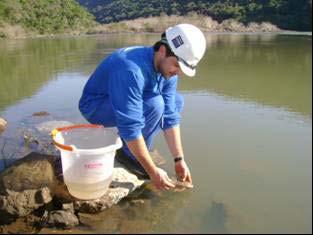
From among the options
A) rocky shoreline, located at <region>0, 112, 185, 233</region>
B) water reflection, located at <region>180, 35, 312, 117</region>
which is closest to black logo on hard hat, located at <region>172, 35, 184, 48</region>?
rocky shoreline, located at <region>0, 112, 185, 233</region>

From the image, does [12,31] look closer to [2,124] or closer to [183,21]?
[183,21]

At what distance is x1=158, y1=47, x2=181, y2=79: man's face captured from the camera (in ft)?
9.89

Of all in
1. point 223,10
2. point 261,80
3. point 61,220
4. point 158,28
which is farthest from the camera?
point 158,28

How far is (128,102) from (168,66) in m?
0.36

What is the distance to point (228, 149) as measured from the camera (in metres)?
4.17

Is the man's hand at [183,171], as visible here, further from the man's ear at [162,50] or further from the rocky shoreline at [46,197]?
the man's ear at [162,50]

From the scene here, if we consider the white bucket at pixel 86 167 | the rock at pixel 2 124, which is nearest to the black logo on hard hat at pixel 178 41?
the white bucket at pixel 86 167

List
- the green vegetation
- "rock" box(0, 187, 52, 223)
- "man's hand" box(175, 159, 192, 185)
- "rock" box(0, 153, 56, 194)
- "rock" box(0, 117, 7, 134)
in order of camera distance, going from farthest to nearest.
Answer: the green vegetation, "rock" box(0, 117, 7, 134), "man's hand" box(175, 159, 192, 185), "rock" box(0, 153, 56, 194), "rock" box(0, 187, 52, 223)

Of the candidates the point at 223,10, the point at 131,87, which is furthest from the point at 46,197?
the point at 223,10

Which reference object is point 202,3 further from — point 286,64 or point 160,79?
point 160,79

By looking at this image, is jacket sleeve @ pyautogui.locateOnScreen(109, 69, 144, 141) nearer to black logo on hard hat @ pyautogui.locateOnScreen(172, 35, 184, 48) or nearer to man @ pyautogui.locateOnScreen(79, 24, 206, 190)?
man @ pyautogui.locateOnScreen(79, 24, 206, 190)

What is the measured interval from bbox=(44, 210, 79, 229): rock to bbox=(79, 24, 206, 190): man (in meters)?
0.54

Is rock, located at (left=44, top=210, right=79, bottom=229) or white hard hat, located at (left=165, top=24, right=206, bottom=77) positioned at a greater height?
white hard hat, located at (left=165, top=24, right=206, bottom=77)

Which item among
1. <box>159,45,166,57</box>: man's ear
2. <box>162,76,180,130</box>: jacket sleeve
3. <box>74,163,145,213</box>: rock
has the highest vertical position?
<box>159,45,166,57</box>: man's ear
